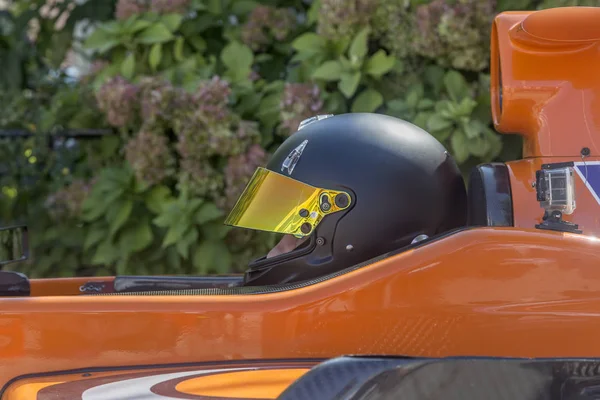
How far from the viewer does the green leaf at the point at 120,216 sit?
4324 mm

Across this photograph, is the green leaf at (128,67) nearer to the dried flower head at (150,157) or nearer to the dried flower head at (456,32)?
the dried flower head at (150,157)

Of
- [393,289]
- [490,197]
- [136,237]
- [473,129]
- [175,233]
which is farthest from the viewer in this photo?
[136,237]

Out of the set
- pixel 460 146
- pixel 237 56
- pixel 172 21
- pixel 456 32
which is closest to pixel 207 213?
pixel 237 56

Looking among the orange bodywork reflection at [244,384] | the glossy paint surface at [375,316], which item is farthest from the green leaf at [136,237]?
the orange bodywork reflection at [244,384]

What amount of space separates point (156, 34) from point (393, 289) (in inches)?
113

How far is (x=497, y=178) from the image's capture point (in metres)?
2.37

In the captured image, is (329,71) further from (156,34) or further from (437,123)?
(156,34)

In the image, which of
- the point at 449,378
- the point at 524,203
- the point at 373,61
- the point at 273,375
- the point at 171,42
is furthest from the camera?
the point at 171,42

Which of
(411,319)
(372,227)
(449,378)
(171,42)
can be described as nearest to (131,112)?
(171,42)

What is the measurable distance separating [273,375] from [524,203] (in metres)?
0.91

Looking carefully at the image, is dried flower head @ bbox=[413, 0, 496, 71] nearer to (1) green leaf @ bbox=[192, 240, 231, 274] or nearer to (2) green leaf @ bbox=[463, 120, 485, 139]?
(2) green leaf @ bbox=[463, 120, 485, 139]

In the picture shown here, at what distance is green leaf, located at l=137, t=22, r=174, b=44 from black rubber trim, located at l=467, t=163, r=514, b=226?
96.3 inches

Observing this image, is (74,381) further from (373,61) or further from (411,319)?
(373,61)

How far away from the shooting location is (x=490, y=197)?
7.66ft
